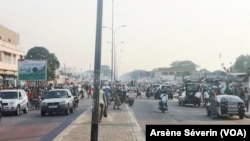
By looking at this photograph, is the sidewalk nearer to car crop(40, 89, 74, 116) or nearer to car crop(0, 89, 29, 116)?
car crop(40, 89, 74, 116)

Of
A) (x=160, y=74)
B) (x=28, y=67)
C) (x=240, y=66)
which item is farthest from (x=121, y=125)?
(x=160, y=74)

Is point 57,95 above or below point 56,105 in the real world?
above

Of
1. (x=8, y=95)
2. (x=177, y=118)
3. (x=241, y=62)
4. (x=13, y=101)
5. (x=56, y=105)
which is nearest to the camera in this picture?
(x=177, y=118)

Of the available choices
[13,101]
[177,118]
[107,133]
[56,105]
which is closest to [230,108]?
[177,118]

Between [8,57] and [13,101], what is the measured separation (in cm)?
4205

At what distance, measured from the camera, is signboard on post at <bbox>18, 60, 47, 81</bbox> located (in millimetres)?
48219

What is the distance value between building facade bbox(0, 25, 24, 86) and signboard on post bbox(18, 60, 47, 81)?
46.8 feet

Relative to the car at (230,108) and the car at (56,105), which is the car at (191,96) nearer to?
the car at (230,108)

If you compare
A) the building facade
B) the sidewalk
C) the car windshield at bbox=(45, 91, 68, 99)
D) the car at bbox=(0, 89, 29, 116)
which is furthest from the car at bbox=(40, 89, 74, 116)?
the building facade

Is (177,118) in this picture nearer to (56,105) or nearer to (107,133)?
(56,105)

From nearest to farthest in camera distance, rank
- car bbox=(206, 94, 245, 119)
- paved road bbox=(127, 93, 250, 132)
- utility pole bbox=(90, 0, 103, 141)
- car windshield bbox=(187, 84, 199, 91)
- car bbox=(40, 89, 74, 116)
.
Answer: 1. utility pole bbox=(90, 0, 103, 141)
2. paved road bbox=(127, 93, 250, 132)
3. car bbox=(206, 94, 245, 119)
4. car bbox=(40, 89, 74, 116)
5. car windshield bbox=(187, 84, 199, 91)

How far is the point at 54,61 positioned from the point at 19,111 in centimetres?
8814

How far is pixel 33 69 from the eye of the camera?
4828cm

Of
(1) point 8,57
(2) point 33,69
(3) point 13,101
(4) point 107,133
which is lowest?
(4) point 107,133
